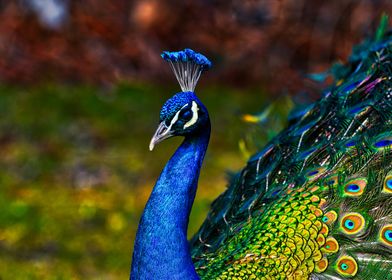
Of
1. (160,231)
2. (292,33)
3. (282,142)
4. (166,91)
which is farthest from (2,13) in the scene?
(160,231)

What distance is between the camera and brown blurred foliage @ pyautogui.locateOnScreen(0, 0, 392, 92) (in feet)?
22.9

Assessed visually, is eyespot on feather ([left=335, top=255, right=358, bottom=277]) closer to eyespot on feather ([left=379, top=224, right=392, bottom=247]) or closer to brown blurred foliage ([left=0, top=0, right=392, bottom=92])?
eyespot on feather ([left=379, top=224, right=392, bottom=247])

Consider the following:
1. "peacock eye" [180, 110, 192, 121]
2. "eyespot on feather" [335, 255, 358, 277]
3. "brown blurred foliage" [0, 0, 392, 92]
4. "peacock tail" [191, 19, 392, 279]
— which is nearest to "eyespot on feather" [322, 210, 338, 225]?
"peacock tail" [191, 19, 392, 279]

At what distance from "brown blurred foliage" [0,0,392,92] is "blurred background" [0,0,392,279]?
0.03 feet

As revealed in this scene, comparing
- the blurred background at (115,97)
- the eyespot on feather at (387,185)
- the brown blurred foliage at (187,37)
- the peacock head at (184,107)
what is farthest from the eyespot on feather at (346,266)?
the brown blurred foliage at (187,37)

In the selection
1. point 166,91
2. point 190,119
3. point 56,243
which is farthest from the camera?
point 166,91

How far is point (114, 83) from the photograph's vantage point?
6.80m

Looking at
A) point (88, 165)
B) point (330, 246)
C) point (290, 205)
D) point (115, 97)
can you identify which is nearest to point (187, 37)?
point (115, 97)

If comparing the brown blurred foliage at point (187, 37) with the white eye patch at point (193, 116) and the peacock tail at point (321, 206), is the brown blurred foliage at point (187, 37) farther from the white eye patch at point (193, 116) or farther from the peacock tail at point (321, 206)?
the white eye patch at point (193, 116)

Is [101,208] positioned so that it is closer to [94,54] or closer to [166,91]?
[166,91]

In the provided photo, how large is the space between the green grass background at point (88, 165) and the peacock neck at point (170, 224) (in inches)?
45.0

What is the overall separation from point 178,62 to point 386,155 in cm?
69

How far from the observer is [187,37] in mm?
7266

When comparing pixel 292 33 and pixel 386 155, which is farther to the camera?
pixel 292 33
